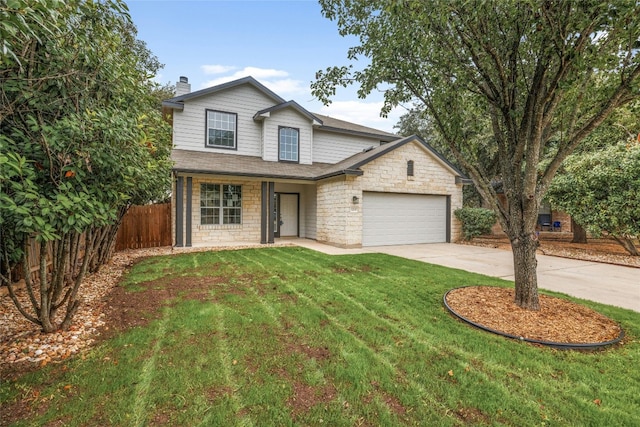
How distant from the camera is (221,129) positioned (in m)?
12.8

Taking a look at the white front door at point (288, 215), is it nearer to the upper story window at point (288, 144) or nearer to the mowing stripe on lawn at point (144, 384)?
the upper story window at point (288, 144)

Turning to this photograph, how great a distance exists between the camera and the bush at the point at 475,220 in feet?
40.9

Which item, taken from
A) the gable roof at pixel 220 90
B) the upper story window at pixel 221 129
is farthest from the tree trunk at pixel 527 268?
the gable roof at pixel 220 90

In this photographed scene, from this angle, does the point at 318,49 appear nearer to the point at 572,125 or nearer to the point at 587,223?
the point at 572,125

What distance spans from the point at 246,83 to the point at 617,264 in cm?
1439

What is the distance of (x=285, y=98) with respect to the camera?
550 inches

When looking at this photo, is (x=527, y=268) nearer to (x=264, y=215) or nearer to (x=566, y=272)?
(x=566, y=272)

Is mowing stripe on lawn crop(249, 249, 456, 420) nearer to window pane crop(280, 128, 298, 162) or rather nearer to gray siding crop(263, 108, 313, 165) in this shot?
gray siding crop(263, 108, 313, 165)

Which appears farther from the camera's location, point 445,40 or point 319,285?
point 319,285

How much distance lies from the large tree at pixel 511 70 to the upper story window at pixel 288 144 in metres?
8.36

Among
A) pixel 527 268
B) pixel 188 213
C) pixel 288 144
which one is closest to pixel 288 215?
pixel 288 144

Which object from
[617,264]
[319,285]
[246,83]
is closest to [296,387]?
[319,285]

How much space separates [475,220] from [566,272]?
589 centimetres

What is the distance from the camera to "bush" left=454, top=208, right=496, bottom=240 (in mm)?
12461
